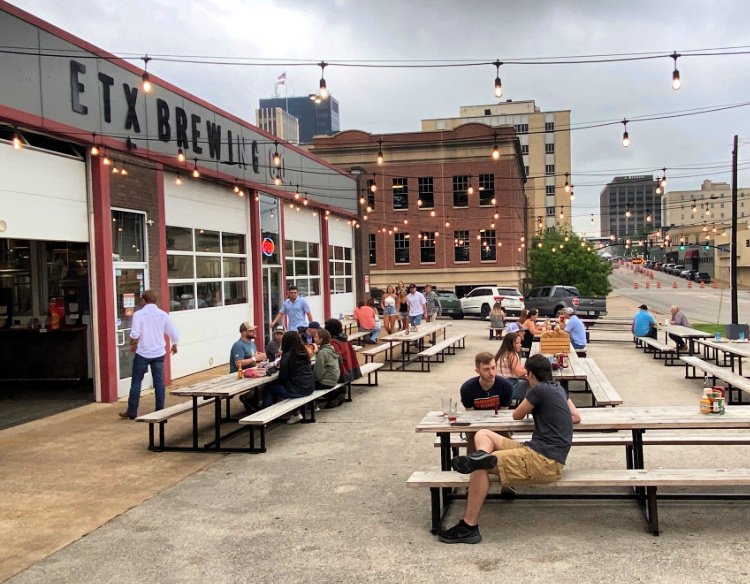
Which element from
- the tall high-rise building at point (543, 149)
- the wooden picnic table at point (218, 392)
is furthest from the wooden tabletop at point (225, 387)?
the tall high-rise building at point (543, 149)

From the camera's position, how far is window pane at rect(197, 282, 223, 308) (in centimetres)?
→ 1498

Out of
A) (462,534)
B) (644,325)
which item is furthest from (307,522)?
(644,325)

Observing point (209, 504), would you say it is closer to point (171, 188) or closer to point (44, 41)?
point (44, 41)

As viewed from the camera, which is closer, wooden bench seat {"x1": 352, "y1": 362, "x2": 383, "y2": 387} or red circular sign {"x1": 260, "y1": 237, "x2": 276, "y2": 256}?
wooden bench seat {"x1": 352, "y1": 362, "x2": 383, "y2": 387}

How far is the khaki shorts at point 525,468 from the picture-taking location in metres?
5.18

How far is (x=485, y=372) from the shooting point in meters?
6.35

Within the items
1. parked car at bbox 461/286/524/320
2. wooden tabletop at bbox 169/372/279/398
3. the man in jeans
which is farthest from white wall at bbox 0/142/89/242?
parked car at bbox 461/286/524/320

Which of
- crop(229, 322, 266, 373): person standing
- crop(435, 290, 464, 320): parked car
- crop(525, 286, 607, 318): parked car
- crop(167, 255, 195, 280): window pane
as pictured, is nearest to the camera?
crop(229, 322, 266, 373): person standing

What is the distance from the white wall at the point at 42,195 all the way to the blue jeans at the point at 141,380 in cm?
247

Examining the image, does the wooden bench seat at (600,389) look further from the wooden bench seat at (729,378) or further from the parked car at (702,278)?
the parked car at (702,278)

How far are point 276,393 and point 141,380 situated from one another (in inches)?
81.1

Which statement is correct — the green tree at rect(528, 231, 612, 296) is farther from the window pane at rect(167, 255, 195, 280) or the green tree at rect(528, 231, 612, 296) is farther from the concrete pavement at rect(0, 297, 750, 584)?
the concrete pavement at rect(0, 297, 750, 584)

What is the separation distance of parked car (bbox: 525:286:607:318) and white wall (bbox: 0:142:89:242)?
21436 mm

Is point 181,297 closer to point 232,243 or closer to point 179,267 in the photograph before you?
point 179,267
